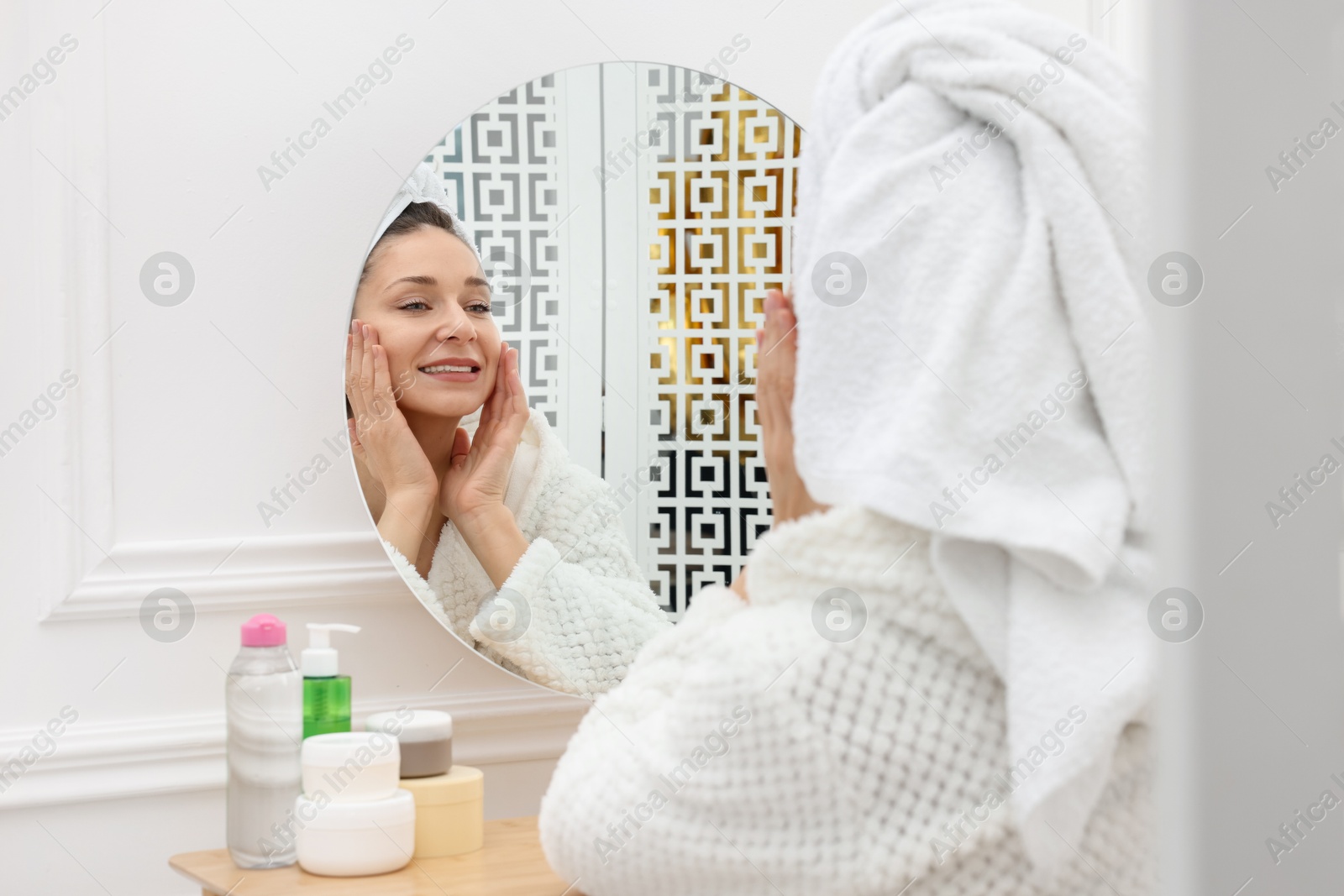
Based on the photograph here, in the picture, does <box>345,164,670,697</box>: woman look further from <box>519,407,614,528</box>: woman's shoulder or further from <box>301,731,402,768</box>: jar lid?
<box>301,731,402,768</box>: jar lid

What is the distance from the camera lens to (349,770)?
876 millimetres

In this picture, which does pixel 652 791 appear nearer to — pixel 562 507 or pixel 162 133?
pixel 562 507

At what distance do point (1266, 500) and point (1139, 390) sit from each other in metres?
0.46

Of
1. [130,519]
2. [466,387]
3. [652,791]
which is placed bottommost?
[652,791]

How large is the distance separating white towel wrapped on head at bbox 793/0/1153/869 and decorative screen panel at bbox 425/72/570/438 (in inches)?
17.0

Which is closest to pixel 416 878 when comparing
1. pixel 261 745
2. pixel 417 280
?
pixel 261 745

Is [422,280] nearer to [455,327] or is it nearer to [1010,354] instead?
[455,327]

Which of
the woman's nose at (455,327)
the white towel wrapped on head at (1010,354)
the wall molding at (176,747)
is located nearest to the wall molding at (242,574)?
the wall molding at (176,747)

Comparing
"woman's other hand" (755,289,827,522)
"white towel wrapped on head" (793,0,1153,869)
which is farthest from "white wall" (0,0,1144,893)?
"white towel wrapped on head" (793,0,1153,869)

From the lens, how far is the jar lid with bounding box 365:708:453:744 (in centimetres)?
95

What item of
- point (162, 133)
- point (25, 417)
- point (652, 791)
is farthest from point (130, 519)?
point (652, 791)

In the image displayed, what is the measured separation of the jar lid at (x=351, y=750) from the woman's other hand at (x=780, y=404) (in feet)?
1.20

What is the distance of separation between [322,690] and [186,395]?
319 millimetres

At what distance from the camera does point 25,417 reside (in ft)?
3.28
